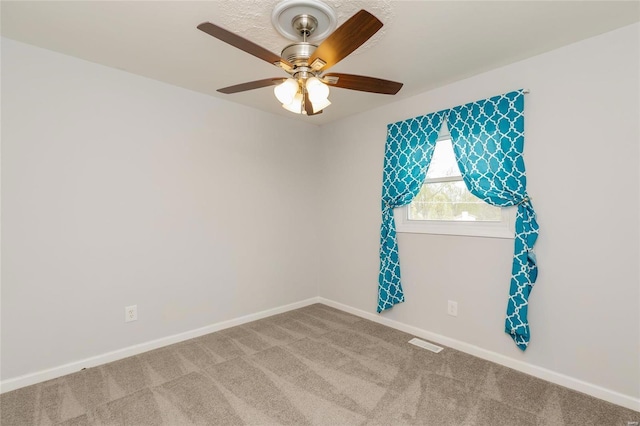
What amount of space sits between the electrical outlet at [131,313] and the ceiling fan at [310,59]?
1947 millimetres

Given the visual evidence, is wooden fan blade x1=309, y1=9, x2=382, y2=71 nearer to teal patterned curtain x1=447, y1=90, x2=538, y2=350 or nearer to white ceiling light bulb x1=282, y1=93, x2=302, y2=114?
white ceiling light bulb x1=282, y1=93, x2=302, y2=114

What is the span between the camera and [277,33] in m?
1.89

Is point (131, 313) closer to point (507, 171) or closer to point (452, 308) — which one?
point (452, 308)

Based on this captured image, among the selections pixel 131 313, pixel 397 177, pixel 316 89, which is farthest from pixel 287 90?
pixel 131 313

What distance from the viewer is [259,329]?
306cm

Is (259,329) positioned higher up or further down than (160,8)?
further down

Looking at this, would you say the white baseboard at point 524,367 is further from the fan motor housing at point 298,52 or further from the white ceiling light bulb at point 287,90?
the fan motor housing at point 298,52

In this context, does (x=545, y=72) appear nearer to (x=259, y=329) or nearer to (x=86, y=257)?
(x=259, y=329)

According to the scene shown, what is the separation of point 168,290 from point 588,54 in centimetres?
366

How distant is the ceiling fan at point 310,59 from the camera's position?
137 centimetres

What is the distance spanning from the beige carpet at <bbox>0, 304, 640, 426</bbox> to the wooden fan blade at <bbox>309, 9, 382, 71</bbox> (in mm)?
1993

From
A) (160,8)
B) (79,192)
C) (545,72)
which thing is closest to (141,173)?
(79,192)

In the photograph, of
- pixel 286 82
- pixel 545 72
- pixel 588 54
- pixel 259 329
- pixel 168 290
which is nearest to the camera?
pixel 286 82

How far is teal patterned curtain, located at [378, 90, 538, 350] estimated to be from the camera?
87.7 inches
